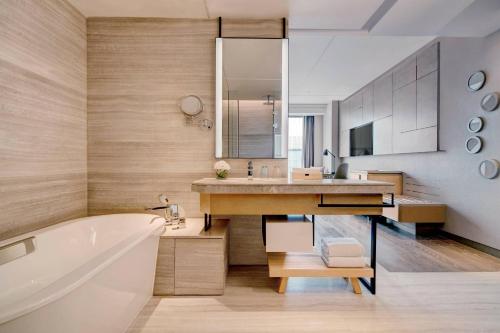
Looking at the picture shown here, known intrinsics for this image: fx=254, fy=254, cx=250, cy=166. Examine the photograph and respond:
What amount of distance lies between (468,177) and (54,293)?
3.88 meters

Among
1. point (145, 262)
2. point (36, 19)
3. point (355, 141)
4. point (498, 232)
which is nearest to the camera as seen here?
point (145, 262)

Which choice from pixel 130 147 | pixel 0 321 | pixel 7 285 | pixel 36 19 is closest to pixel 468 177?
pixel 130 147

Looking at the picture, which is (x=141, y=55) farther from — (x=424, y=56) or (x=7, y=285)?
(x=424, y=56)

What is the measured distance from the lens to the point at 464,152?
3033 millimetres

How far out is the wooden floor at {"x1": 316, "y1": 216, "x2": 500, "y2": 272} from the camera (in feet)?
7.94

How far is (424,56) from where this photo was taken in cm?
357

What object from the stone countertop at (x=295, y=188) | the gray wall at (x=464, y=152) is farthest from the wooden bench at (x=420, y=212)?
the stone countertop at (x=295, y=188)

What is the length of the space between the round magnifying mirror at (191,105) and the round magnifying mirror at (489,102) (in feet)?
9.94

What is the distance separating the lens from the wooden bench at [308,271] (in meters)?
1.88

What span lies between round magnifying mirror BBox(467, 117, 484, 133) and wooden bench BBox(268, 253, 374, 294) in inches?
87.8

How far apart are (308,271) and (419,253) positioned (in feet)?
5.61

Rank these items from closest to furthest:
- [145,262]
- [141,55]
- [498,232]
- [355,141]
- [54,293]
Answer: [54,293]
[145,262]
[141,55]
[498,232]
[355,141]

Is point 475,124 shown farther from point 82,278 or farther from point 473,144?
point 82,278

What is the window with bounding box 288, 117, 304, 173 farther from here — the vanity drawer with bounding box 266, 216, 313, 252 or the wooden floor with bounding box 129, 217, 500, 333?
the vanity drawer with bounding box 266, 216, 313, 252
